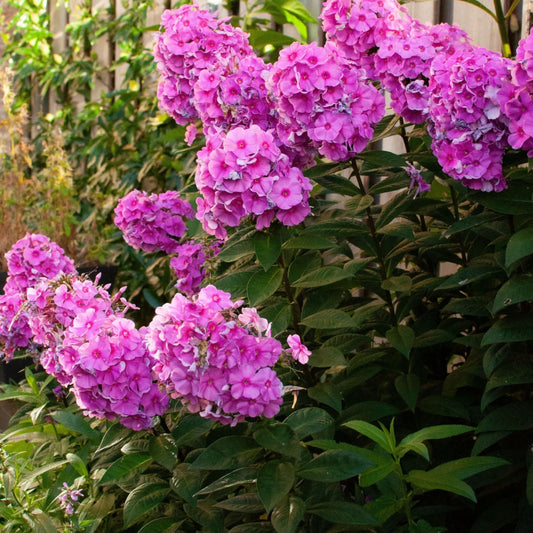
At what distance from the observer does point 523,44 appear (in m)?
1.49

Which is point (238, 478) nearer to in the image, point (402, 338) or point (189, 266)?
point (402, 338)

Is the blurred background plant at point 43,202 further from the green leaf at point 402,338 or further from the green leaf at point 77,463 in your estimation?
the green leaf at point 402,338

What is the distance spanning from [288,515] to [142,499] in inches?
13.4

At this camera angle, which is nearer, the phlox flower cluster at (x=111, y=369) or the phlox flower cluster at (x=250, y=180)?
the phlox flower cluster at (x=111, y=369)

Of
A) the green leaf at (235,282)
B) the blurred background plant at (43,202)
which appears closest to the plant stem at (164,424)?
the green leaf at (235,282)

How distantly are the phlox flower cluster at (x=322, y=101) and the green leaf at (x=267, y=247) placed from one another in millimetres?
212

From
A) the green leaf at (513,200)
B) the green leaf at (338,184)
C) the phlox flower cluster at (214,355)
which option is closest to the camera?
the phlox flower cluster at (214,355)

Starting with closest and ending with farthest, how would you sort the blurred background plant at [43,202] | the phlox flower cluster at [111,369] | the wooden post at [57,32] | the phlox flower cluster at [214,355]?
the phlox flower cluster at [214,355] → the phlox flower cluster at [111,369] → the blurred background plant at [43,202] → the wooden post at [57,32]

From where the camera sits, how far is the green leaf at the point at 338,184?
74.0 inches

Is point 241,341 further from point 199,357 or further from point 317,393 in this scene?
point 317,393

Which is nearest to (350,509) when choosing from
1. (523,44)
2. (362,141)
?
(362,141)

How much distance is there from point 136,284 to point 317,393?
2.00 metres

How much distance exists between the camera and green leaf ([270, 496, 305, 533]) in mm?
1325

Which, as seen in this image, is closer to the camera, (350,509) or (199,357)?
(199,357)
